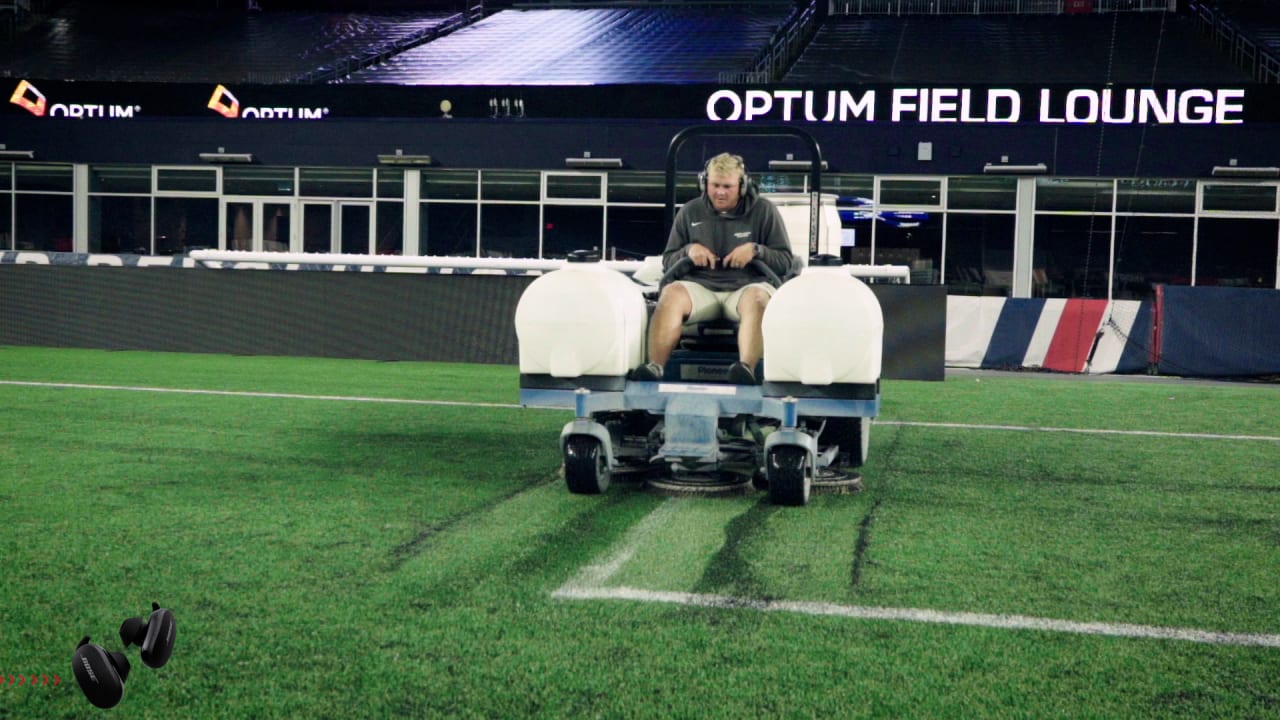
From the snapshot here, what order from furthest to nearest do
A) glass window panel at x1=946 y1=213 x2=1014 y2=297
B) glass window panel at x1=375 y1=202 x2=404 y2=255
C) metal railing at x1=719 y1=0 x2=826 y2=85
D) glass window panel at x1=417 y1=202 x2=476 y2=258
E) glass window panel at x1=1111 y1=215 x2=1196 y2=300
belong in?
1. glass window panel at x1=375 y1=202 x2=404 y2=255
2. glass window panel at x1=417 y1=202 x2=476 y2=258
3. metal railing at x1=719 y1=0 x2=826 y2=85
4. glass window panel at x1=946 y1=213 x2=1014 y2=297
5. glass window panel at x1=1111 y1=215 x2=1196 y2=300

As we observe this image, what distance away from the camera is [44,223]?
97.9 ft

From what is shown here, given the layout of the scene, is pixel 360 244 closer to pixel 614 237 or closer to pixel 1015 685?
pixel 614 237

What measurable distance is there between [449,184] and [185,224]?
6.62 m

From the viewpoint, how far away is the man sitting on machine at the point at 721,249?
21.0ft

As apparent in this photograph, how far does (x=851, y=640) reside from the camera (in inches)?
147

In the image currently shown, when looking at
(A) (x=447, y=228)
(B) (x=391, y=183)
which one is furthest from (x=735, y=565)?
(B) (x=391, y=183)

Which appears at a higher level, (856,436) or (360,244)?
(360,244)

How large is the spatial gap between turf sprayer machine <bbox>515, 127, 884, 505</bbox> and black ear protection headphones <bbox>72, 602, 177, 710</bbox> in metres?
2.73

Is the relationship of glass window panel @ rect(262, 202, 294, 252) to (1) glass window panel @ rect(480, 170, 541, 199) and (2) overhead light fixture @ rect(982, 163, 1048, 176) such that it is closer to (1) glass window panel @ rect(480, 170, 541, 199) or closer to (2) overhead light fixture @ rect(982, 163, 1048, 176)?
(1) glass window panel @ rect(480, 170, 541, 199)

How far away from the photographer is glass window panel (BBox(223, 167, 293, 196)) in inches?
1123

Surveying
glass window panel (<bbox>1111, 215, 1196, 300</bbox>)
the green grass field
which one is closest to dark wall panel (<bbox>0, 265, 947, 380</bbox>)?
the green grass field

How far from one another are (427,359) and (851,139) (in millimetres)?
12888

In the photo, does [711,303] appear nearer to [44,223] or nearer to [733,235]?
[733,235]

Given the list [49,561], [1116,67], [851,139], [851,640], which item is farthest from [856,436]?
[1116,67]
